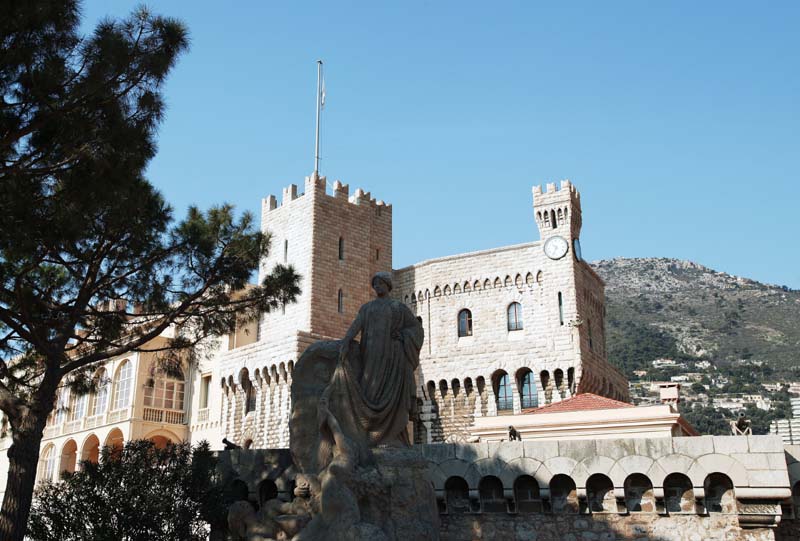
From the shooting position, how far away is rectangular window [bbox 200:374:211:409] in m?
41.5

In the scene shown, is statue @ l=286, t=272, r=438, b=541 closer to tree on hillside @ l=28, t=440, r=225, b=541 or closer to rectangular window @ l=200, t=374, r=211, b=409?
tree on hillside @ l=28, t=440, r=225, b=541

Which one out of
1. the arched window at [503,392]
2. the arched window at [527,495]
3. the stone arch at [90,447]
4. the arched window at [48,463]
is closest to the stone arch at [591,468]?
the arched window at [527,495]

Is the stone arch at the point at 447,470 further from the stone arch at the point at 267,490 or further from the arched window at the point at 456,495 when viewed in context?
the stone arch at the point at 267,490

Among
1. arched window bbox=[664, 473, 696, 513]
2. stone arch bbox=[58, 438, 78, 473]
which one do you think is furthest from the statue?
stone arch bbox=[58, 438, 78, 473]

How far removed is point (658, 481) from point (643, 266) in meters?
113

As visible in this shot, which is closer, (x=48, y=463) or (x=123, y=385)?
(x=123, y=385)

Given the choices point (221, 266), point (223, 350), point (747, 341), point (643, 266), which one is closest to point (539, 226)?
point (223, 350)

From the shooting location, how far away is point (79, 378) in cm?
1683

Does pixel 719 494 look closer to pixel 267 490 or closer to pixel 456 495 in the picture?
pixel 456 495

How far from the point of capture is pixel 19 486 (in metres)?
12.8

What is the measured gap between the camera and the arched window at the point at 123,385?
39.5 m

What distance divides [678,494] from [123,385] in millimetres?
33028

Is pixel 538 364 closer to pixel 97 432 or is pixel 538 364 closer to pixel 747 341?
pixel 97 432

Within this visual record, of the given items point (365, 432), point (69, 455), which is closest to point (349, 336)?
point (365, 432)
